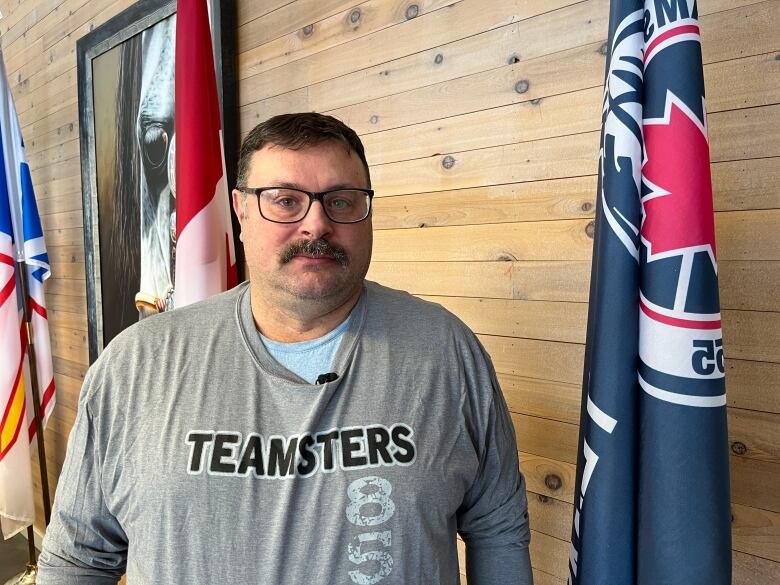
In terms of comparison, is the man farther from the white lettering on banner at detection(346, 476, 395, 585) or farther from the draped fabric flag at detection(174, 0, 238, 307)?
the draped fabric flag at detection(174, 0, 238, 307)

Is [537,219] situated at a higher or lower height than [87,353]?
higher

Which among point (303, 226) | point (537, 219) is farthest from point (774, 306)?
point (303, 226)

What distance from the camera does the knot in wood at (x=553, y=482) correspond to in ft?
4.23

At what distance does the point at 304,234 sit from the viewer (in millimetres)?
931

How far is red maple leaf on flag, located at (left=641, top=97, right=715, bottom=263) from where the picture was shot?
0.86 meters

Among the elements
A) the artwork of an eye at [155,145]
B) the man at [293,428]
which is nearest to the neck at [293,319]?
the man at [293,428]

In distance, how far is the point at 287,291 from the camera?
0.95 meters

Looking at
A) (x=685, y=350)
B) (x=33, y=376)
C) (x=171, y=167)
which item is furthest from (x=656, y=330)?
(x=33, y=376)

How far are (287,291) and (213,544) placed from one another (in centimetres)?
38

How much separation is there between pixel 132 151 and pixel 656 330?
81.4 inches

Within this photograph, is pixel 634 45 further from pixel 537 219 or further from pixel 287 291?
pixel 287 291

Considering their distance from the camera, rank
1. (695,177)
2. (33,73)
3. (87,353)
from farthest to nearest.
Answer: (33,73)
(87,353)
(695,177)

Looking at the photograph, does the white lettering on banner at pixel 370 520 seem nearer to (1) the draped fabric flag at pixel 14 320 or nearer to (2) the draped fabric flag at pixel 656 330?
(2) the draped fabric flag at pixel 656 330

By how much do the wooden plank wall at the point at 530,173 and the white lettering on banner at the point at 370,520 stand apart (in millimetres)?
533
